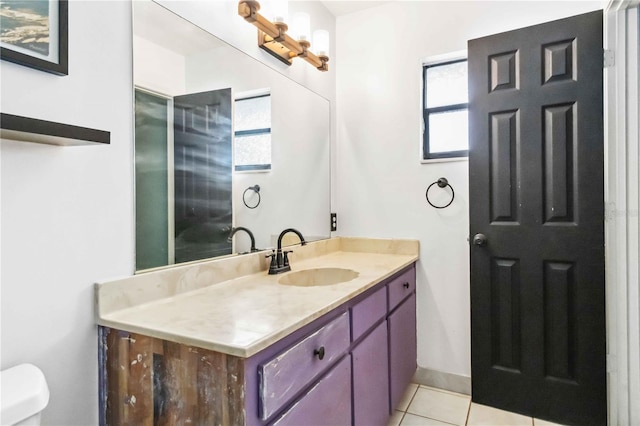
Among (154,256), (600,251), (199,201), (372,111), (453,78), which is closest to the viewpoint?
(154,256)

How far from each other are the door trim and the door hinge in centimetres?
1

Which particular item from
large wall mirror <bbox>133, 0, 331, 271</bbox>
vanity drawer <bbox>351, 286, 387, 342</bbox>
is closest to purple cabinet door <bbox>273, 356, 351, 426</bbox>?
vanity drawer <bbox>351, 286, 387, 342</bbox>

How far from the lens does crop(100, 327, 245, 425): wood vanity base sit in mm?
869

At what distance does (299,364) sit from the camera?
3.40 ft

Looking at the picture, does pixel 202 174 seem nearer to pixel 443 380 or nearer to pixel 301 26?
pixel 301 26

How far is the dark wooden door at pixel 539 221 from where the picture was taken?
177cm

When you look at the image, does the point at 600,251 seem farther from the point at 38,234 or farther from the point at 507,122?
the point at 38,234

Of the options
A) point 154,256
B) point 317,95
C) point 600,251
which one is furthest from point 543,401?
point 317,95

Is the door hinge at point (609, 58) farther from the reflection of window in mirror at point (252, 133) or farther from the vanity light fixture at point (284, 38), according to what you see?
the reflection of window in mirror at point (252, 133)

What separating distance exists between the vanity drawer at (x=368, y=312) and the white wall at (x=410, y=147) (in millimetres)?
690

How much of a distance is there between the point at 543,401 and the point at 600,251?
862 mm

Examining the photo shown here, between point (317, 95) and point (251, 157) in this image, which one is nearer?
point (251, 157)

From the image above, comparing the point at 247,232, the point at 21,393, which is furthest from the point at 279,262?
the point at 21,393

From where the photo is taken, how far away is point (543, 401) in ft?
6.22
